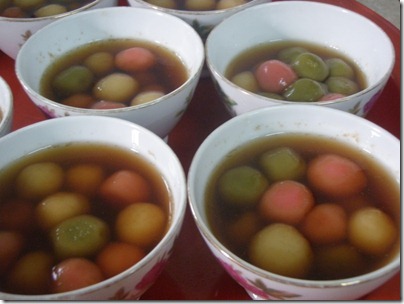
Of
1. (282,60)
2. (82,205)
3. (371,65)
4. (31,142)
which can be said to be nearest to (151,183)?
(82,205)

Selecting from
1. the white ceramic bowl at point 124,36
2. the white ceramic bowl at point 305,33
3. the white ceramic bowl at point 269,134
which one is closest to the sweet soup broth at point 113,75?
the white ceramic bowl at point 124,36

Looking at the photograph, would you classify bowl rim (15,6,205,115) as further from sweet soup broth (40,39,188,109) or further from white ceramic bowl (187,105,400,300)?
white ceramic bowl (187,105,400,300)

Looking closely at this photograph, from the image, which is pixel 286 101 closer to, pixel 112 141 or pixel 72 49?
pixel 112 141

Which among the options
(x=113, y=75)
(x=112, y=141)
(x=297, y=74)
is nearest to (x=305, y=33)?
(x=297, y=74)

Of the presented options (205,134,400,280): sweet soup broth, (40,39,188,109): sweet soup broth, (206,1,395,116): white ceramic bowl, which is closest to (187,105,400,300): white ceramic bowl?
(205,134,400,280): sweet soup broth

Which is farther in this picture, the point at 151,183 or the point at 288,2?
the point at 288,2

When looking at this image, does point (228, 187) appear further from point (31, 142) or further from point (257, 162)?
point (31, 142)
